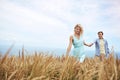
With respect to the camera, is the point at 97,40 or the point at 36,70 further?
the point at 97,40

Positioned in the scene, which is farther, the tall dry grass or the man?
the man

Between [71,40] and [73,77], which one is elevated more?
[71,40]

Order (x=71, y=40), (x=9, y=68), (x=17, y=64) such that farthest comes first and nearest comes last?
(x=71, y=40) → (x=17, y=64) → (x=9, y=68)

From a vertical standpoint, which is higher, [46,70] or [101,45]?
[101,45]

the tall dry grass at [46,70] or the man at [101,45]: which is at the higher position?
the man at [101,45]

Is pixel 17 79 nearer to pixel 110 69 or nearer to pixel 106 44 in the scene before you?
pixel 110 69

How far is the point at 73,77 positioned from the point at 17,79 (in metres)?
1.12

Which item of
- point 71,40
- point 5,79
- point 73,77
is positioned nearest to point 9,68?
point 5,79

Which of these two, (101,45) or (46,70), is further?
(101,45)

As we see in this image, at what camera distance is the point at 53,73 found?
4.46 metres

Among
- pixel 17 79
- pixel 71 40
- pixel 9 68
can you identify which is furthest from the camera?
pixel 71 40

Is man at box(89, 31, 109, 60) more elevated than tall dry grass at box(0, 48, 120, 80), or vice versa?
man at box(89, 31, 109, 60)

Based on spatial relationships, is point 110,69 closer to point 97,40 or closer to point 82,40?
point 82,40

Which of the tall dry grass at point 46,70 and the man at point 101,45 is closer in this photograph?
the tall dry grass at point 46,70
